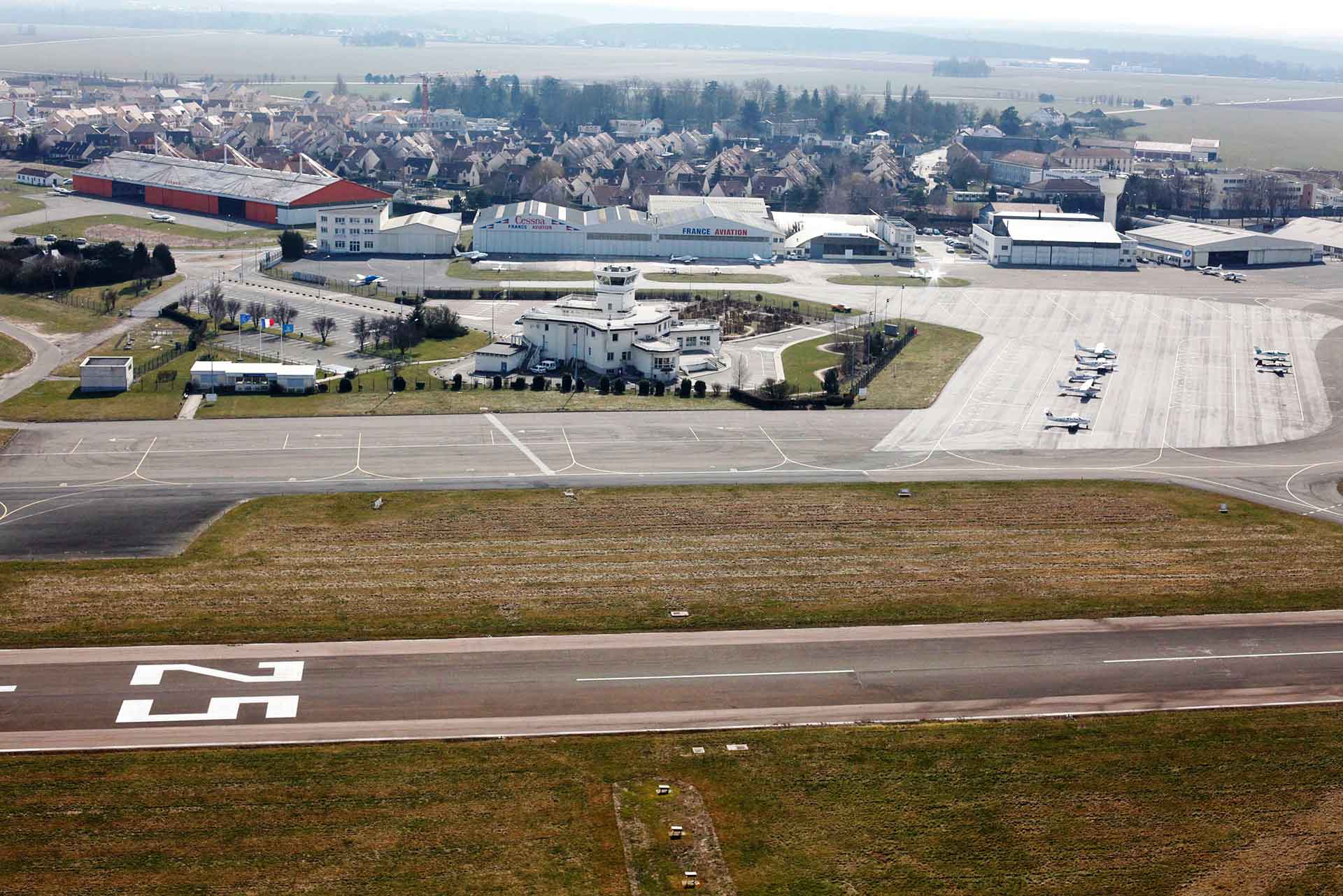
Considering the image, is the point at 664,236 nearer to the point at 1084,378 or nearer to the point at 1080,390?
the point at 1084,378

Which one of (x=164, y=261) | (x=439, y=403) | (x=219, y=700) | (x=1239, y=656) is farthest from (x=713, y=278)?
Answer: (x=219, y=700)

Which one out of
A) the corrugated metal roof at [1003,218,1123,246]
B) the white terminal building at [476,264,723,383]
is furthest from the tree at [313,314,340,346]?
the corrugated metal roof at [1003,218,1123,246]

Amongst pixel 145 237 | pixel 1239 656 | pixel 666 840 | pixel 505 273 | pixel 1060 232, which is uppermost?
pixel 1060 232

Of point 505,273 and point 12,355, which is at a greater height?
point 505,273

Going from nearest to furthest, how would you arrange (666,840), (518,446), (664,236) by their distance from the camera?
(666,840)
(518,446)
(664,236)

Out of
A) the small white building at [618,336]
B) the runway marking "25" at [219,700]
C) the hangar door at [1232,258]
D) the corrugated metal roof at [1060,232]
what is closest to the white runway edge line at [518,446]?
the small white building at [618,336]

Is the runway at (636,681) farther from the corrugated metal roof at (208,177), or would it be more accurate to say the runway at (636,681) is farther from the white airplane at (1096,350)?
the corrugated metal roof at (208,177)

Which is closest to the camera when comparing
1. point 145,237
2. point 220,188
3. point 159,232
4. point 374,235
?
point 374,235

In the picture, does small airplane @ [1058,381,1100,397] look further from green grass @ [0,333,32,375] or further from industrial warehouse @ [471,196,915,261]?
green grass @ [0,333,32,375]

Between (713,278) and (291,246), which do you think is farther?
(291,246)
